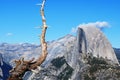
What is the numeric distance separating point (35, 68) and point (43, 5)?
3.52m

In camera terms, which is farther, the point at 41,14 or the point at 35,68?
the point at 41,14

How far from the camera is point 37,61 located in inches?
714

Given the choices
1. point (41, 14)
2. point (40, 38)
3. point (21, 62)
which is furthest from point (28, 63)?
point (41, 14)

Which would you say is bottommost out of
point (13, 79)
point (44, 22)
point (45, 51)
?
point (13, 79)

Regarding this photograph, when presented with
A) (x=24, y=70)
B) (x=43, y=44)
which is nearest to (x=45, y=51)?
(x=43, y=44)

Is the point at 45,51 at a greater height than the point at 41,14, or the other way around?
the point at 41,14

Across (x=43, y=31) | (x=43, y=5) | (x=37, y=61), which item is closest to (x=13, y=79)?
(x=37, y=61)

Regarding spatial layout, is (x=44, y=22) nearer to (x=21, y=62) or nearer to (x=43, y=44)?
(x=43, y=44)

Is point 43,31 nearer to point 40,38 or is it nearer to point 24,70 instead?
point 40,38

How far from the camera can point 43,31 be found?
60.8 ft

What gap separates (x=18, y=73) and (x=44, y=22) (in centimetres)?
309

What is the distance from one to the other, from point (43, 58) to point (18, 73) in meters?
1.54

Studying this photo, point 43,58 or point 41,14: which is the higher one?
point 41,14

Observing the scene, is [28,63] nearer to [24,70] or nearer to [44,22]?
[24,70]
